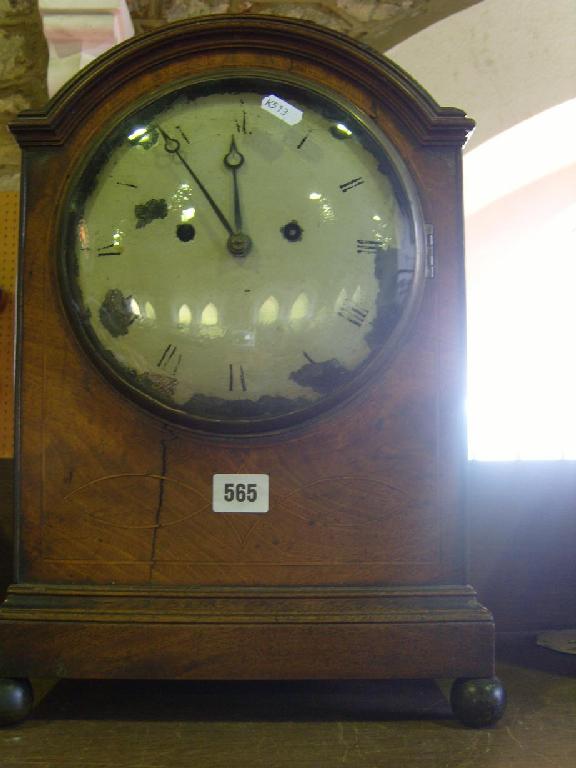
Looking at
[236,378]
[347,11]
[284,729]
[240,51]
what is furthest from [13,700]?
[347,11]

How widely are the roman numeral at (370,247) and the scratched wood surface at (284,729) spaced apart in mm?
544

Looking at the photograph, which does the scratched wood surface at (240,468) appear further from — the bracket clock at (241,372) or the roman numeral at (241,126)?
the roman numeral at (241,126)

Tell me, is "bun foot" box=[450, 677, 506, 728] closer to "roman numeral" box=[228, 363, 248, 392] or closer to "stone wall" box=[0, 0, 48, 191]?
"roman numeral" box=[228, 363, 248, 392]

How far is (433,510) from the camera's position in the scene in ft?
3.21

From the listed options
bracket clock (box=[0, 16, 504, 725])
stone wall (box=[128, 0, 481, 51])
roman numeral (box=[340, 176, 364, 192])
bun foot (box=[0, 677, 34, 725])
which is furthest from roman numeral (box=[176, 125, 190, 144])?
stone wall (box=[128, 0, 481, 51])

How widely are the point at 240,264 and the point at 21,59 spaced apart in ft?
3.32

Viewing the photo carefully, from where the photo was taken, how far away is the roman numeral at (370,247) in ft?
3.25

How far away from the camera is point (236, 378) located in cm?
98

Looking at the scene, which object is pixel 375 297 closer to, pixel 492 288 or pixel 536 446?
pixel 536 446

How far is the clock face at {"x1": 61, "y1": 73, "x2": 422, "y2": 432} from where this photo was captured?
3.22 ft

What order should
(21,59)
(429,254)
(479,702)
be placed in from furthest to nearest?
(21,59), (429,254), (479,702)

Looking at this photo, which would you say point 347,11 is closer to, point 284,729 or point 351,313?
point 351,313

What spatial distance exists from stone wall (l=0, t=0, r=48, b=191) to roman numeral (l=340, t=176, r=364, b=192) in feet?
3.11

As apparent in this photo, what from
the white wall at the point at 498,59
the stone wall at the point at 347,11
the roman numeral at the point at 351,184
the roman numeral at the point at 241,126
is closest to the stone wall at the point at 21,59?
the stone wall at the point at 347,11
